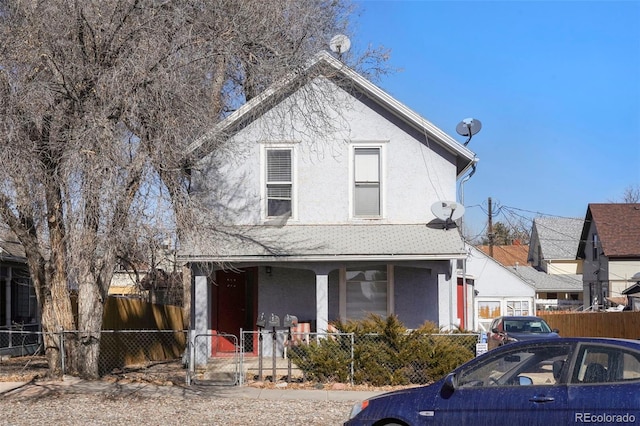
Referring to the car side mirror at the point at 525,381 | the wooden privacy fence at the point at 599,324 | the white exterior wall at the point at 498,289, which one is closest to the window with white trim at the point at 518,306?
the white exterior wall at the point at 498,289

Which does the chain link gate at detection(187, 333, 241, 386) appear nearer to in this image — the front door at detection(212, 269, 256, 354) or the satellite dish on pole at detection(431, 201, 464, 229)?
the front door at detection(212, 269, 256, 354)

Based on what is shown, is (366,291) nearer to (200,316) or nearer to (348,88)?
(200,316)

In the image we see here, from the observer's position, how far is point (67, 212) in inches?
520

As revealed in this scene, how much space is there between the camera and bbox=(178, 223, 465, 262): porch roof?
17.2 meters

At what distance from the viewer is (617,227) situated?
39562 millimetres

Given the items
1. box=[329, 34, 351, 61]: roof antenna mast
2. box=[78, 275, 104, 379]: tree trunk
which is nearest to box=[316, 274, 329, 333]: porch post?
box=[78, 275, 104, 379]: tree trunk

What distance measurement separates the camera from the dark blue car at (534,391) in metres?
7.57

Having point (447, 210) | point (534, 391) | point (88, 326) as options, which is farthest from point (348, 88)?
point (534, 391)

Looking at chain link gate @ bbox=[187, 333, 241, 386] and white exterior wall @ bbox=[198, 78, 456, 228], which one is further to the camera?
white exterior wall @ bbox=[198, 78, 456, 228]

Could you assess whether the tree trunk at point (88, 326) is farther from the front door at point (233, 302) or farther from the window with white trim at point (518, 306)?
the window with white trim at point (518, 306)

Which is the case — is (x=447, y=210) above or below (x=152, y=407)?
above

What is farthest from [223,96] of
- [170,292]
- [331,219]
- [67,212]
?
[170,292]

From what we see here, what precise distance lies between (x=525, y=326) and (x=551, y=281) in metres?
30.6

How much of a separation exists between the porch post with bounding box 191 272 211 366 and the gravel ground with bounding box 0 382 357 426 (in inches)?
120
